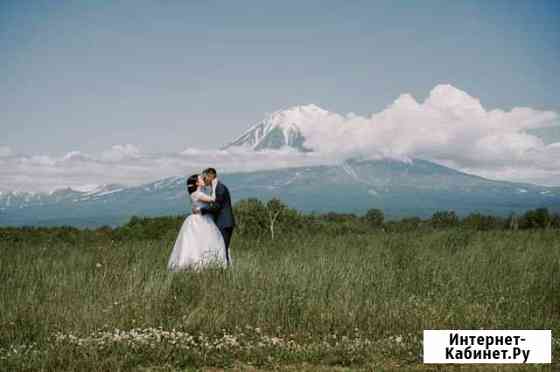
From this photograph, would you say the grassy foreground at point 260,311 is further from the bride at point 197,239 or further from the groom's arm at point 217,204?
the groom's arm at point 217,204

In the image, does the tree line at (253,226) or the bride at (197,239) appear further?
the tree line at (253,226)

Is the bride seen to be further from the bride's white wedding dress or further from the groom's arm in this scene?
the groom's arm

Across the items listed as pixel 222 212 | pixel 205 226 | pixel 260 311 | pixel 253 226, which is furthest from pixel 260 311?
pixel 253 226

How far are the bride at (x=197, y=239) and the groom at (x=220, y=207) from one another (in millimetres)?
116

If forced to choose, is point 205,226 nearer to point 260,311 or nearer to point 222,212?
point 222,212

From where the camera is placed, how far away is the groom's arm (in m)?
13.2

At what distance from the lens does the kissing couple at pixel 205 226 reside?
509 inches

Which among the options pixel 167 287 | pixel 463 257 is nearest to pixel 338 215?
pixel 463 257

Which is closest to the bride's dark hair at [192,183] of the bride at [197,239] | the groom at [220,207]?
the bride at [197,239]

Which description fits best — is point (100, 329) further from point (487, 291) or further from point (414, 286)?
point (487, 291)

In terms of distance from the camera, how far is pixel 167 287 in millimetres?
9609

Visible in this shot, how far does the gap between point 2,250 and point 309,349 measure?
436 inches

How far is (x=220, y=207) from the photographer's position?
44.0 ft

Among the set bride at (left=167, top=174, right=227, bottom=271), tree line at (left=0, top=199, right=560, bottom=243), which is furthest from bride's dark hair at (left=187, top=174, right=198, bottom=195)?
tree line at (left=0, top=199, right=560, bottom=243)
